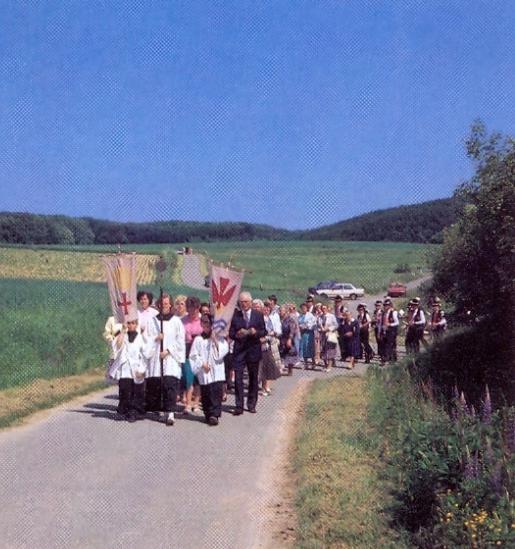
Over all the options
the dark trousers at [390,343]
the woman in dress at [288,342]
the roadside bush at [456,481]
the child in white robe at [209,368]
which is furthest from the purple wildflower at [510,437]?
the dark trousers at [390,343]

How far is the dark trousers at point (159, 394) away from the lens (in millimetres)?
12719

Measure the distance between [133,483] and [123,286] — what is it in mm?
4409

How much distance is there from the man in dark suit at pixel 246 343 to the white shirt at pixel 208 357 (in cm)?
43

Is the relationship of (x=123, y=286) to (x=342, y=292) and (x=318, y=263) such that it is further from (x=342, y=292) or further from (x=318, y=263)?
(x=318, y=263)

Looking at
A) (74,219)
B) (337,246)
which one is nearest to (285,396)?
(74,219)

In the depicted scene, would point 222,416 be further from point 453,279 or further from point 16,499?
point 453,279

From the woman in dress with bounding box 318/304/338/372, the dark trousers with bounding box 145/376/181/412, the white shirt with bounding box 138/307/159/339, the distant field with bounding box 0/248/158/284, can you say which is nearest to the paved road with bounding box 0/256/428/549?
the dark trousers with bounding box 145/376/181/412

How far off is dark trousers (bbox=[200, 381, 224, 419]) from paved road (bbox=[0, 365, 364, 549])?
0.26 metres

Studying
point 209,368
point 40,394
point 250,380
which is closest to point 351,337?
point 250,380

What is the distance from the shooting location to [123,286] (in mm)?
12820

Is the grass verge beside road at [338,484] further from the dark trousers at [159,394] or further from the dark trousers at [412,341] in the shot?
the dark trousers at [412,341]

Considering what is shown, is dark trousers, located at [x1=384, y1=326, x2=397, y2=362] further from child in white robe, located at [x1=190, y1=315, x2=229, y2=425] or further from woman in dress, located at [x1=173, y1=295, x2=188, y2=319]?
child in white robe, located at [x1=190, y1=315, x2=229, y2=425]

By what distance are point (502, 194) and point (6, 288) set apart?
2262 cm

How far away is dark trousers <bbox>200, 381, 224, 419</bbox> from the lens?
41.6ft
